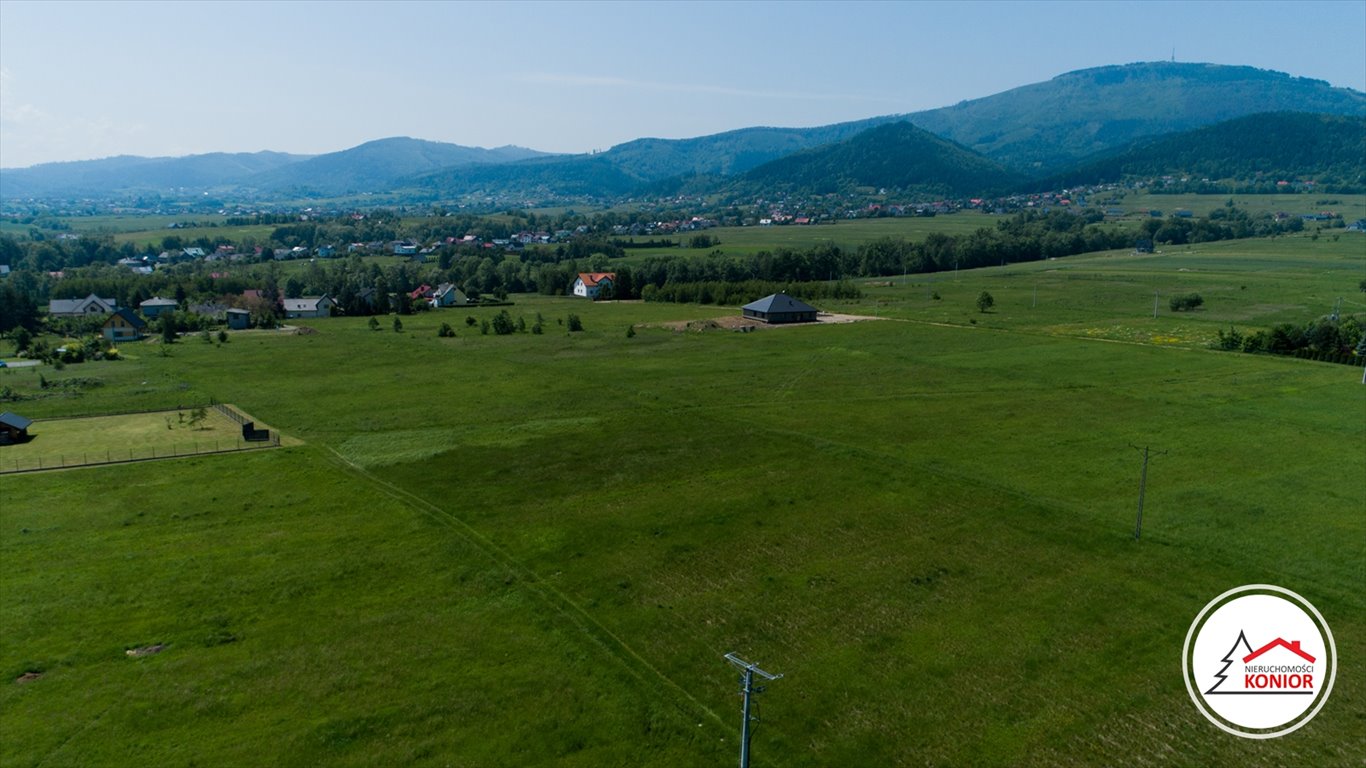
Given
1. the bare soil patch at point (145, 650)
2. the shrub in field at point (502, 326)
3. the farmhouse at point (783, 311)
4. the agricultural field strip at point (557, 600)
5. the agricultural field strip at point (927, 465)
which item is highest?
the farmhouse at point (783, 311)

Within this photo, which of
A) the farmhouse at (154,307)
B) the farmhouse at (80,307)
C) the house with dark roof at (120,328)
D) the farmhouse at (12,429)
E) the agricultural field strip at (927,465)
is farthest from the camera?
the farmhouse at (154,307)

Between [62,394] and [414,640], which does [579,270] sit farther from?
[414,640]

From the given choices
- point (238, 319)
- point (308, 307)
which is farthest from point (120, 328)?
point (308, 307)

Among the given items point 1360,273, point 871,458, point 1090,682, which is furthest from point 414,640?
point 1360,273

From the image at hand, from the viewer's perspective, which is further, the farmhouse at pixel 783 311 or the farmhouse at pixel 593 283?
the farmhouse at pixel 593 283

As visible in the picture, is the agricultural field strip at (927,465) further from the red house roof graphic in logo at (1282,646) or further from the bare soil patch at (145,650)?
the bare soil patch at (145,650)
